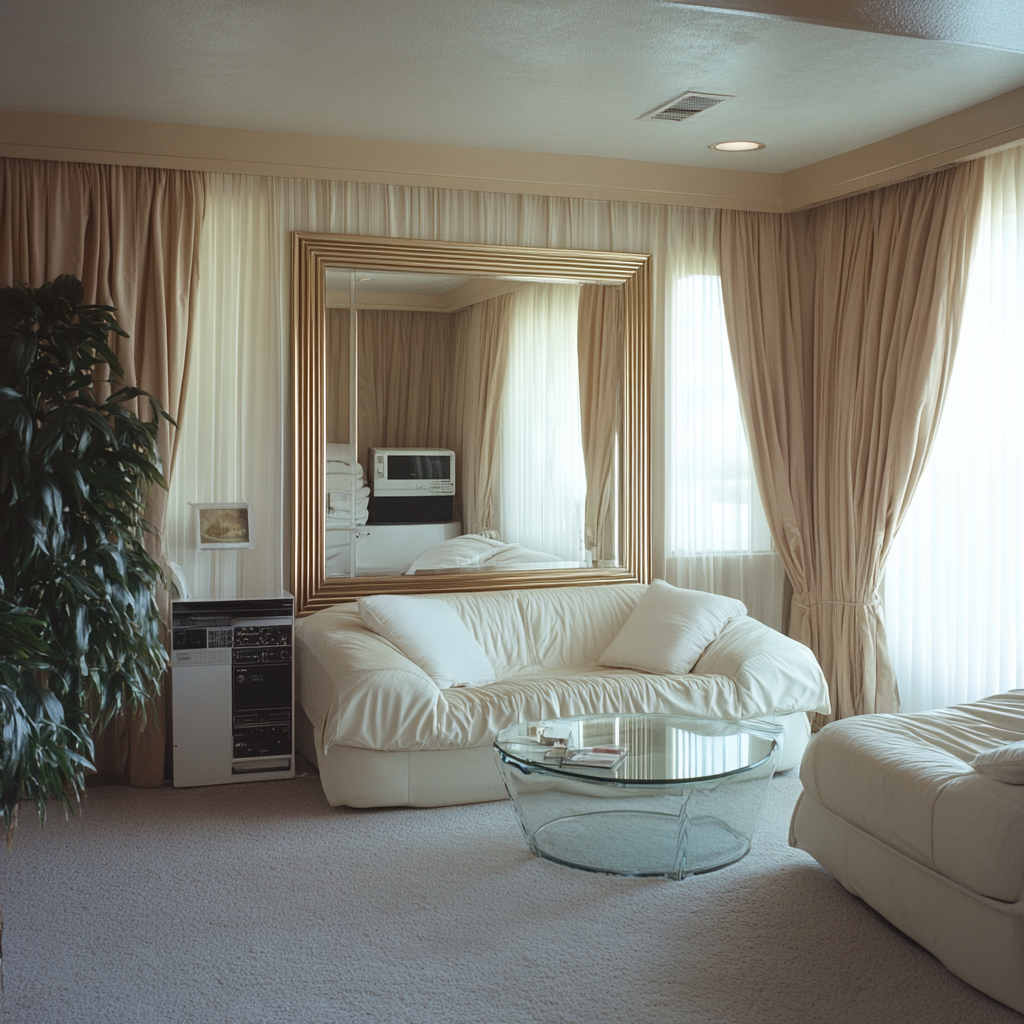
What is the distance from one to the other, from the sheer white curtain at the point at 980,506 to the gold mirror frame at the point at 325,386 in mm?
1366

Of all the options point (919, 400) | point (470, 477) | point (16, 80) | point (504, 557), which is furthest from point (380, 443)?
point (919, 400)

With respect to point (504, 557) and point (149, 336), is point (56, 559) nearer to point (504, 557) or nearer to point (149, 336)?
point (149, 336)

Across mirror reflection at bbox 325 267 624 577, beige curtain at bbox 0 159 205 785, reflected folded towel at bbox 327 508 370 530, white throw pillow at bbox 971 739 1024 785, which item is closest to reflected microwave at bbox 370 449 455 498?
mirror reflection at bbox 325 267 624 577

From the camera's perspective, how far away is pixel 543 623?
15.8ft

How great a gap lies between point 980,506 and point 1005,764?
7.11ft

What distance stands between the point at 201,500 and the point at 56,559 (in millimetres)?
1252

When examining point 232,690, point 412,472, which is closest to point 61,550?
point 232,690

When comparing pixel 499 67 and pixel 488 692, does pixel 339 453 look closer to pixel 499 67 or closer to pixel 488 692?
pixel 488 692

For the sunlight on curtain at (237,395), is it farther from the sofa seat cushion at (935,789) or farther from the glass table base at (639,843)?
the sofa seat cushion at (935,789)

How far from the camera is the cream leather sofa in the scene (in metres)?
2.46

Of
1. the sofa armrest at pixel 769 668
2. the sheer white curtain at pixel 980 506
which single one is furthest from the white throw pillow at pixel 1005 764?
the sheer white curtain at pixel 980 506

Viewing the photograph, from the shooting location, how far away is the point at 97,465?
137 inches

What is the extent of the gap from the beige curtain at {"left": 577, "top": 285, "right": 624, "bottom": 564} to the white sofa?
0.47 m

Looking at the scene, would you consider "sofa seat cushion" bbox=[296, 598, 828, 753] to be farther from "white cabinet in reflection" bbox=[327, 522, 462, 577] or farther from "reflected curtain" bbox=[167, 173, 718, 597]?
"reflected curtain" bbox=[167, 173, 718, 597]
